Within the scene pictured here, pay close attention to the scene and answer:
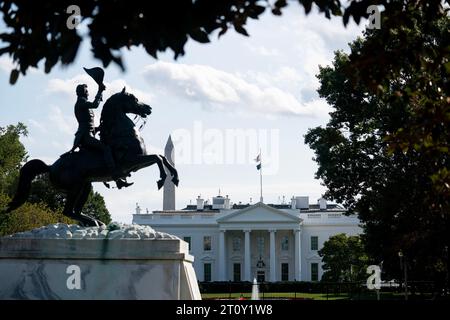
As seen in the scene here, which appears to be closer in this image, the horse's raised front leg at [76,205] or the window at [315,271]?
the horse's raised front leg at [76,205]

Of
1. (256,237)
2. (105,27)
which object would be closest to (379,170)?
(105,27)

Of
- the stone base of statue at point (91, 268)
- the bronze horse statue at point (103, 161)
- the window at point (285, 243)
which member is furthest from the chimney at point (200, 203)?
the stone base of statue at point (91, 268)

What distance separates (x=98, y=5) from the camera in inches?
191

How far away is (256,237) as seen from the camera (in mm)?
94688

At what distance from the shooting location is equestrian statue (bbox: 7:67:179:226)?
14156 mm

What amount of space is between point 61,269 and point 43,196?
4969cm

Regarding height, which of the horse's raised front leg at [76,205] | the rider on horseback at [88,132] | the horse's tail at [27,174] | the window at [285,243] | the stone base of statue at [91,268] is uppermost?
the window at [285,243]

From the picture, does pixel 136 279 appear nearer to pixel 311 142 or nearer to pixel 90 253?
pixel 90 253

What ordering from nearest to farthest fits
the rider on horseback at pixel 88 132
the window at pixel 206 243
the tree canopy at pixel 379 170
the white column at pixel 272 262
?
the rider on horseback at pixel 88 132, the tree canopy at pixel 379 170, the white column at pixel 272 262, the window at pixel 206 243

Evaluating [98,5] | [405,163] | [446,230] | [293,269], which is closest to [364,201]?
[405,163]

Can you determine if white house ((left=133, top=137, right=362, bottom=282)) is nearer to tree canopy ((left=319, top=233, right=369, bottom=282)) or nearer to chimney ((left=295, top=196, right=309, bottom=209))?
chimney ((left=295, top=196, right=309, bottom=209))

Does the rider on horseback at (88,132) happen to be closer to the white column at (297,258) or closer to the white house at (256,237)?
the white house at (256,237)

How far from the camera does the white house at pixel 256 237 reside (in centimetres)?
9188

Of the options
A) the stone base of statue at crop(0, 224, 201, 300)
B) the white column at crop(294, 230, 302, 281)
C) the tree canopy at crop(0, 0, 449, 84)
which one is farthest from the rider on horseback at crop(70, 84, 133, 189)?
the white column at crop(294, 230, 302, 281)
